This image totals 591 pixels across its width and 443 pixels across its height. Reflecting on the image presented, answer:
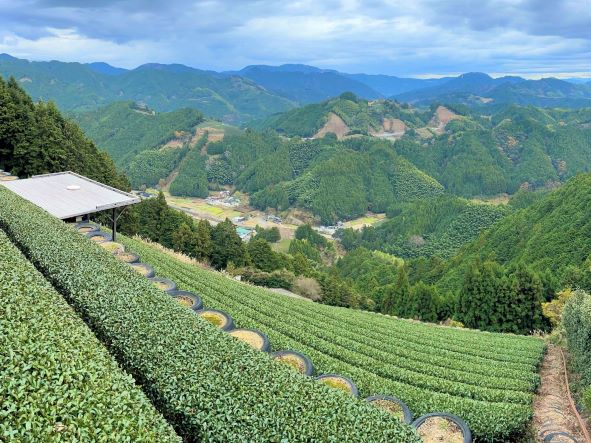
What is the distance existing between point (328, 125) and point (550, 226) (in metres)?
136

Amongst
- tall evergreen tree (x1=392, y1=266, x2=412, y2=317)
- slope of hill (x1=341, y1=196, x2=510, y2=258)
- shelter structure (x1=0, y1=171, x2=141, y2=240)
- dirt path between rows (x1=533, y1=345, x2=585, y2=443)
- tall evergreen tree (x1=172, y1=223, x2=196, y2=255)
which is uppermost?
shelter structure (x1=0, y1=171, x2=141, y2=240)

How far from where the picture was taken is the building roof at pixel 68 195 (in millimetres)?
16453

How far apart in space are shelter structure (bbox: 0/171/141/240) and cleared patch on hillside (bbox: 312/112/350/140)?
157603 millimetres

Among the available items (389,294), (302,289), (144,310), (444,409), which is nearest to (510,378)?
(444,409)

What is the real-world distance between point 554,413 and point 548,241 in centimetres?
4077

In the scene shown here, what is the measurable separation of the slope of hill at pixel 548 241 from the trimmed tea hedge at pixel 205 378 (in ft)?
101

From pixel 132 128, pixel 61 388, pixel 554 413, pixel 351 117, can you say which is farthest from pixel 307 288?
pixel 351 117

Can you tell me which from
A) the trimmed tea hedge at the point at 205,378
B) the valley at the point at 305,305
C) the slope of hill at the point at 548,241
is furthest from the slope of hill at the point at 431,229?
the trimmed tea hedge at the point at 205,378

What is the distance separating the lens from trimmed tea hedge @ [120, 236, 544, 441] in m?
9.55

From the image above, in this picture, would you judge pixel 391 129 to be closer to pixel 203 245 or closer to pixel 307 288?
pixel 203 245

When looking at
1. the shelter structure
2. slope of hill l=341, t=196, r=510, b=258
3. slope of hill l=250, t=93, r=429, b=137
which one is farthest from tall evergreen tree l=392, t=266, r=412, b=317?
slope of hill l=250, t=93, r=429, b=137

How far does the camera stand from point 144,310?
7.82 metres

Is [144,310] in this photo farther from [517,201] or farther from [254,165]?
[254,165]

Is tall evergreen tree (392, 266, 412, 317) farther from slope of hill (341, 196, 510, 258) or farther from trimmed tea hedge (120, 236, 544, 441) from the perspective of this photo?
slope of hill (341, 196, 510, 258)
